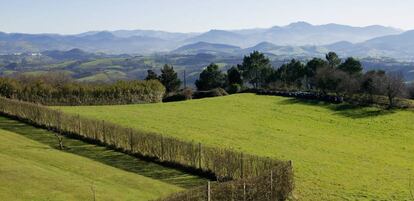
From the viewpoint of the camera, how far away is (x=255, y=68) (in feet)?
308

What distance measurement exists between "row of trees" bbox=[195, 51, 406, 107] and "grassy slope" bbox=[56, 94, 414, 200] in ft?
14.6

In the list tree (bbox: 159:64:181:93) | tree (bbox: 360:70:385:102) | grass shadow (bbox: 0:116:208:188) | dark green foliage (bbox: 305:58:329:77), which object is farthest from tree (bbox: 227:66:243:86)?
grass shadow (bbox: 0:116:208:188)

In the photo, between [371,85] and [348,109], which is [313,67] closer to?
[371,85]

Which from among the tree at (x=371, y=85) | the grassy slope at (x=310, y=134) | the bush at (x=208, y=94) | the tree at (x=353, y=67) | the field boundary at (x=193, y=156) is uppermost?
the tree at (x=353, y=67)

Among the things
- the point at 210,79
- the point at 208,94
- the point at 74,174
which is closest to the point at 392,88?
the point at 208,94

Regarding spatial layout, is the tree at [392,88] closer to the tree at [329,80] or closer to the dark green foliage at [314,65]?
the tree at [329,80]

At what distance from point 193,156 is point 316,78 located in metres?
46.2

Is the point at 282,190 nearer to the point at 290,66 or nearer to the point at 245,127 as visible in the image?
the point at 245,127

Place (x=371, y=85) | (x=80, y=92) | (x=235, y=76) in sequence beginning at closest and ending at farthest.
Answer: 1. (x=371, y=85)
2. (x=80, y=92)
3. (x=235, y=76)

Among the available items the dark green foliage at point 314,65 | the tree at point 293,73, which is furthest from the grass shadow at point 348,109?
the tree at point 293,73

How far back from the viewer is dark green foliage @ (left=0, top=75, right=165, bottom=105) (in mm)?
59875

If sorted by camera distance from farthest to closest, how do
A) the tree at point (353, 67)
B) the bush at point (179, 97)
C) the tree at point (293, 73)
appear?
the tree at point (293, 73) → the tree at point (353, 67) → the bush at point (179, 97)

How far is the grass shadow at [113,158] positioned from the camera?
27891 mm

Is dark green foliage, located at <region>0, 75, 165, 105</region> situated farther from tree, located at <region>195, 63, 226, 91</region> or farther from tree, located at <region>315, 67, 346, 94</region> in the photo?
tree, located at <region>315, 67, 346, 94</region>
